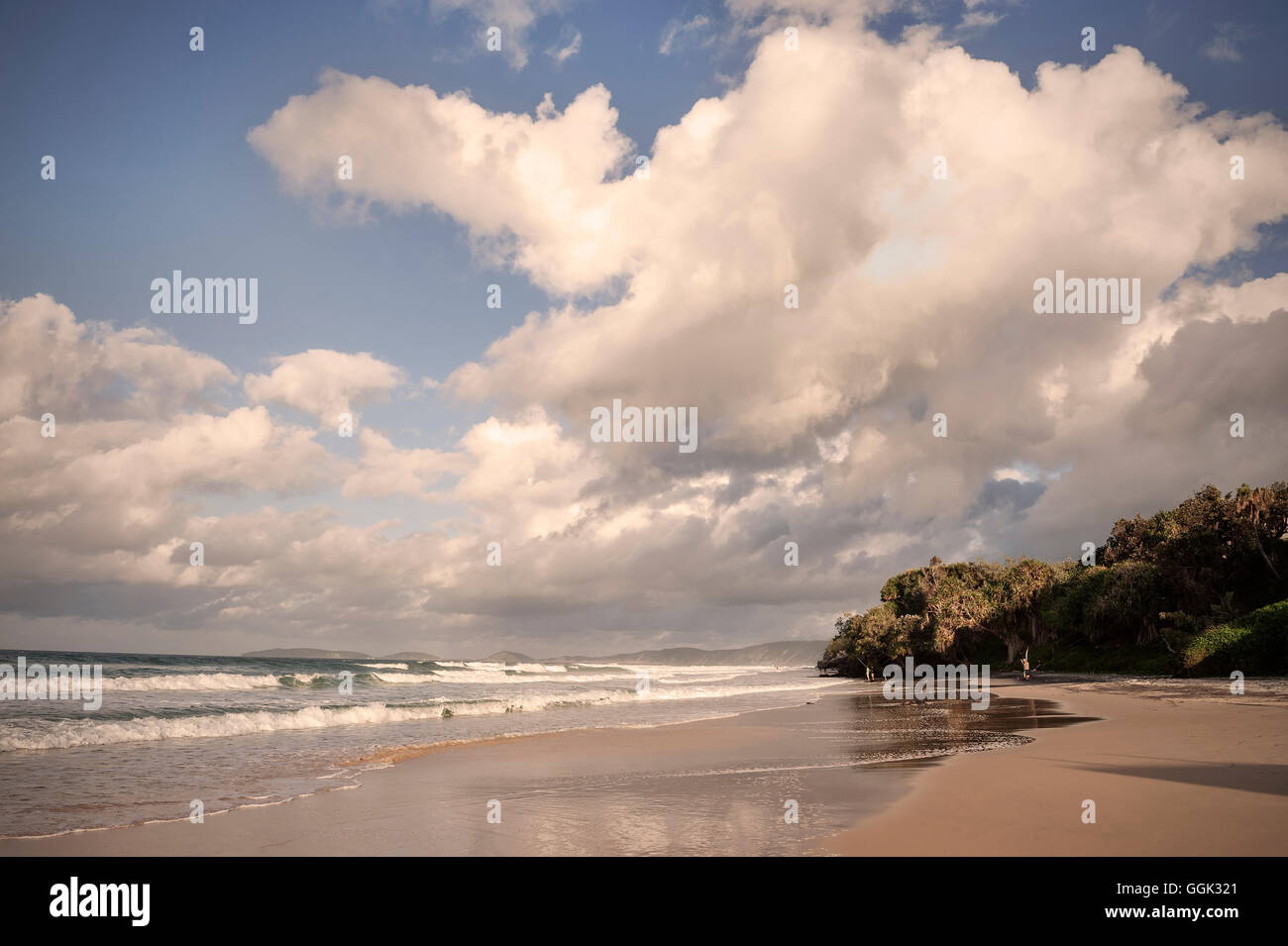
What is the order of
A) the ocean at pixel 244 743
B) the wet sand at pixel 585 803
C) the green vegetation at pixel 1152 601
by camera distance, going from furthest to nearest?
the green vegetation at pixel 1152 601 → the ocean at pixel 244 743 → the wet sand at pixel 585 803

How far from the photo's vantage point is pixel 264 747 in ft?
60.0

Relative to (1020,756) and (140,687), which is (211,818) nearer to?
(1020,756)

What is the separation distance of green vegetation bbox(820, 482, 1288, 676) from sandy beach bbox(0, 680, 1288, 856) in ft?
82.0

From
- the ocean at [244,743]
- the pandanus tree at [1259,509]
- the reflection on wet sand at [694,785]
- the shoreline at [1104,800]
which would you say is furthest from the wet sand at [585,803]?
the pandanus tree at [1259,509]

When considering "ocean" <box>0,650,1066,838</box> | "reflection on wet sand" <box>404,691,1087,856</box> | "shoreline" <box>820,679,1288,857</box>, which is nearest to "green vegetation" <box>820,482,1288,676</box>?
"ocean" <box>0,650,1066,838</box>

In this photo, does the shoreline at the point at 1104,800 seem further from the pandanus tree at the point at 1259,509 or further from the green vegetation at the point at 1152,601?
the pandanus tree at the point at 1259,509

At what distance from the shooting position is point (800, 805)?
9.80 m

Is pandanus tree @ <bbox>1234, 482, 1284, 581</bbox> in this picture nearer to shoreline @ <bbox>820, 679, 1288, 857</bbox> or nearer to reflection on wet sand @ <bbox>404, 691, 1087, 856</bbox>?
reflection on wet sand @ <bbox>404, 691, 1087, 856</bbox>

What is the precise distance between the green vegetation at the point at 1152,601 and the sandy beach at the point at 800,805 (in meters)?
25.0

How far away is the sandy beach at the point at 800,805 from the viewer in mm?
7531

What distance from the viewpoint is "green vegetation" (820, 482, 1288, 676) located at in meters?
37.0

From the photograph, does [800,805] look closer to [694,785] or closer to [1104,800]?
[694,785]
